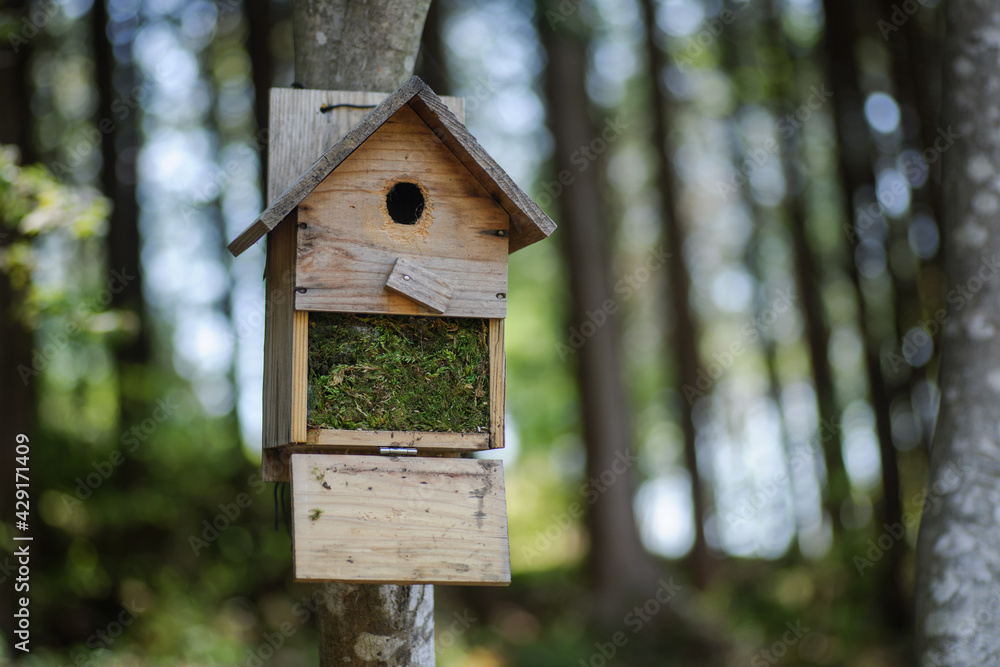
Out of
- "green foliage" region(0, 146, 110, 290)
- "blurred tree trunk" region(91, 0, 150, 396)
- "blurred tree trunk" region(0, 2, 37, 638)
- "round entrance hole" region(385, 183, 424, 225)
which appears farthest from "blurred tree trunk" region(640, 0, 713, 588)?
"round entrance hole" region(385, 183, 424, 225)

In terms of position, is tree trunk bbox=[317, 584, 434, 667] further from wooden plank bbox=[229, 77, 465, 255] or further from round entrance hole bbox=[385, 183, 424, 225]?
wooden plank bbox=[229, 77, 465, 255]

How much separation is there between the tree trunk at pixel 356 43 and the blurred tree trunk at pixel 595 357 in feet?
23.0

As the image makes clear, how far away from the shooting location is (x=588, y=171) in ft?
34.4

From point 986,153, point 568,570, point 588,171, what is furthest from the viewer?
point 568,570

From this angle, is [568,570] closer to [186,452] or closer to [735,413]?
[186,452]

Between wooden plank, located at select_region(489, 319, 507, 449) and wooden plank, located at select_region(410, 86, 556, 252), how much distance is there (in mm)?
352

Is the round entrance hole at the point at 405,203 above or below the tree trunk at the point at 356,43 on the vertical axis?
below

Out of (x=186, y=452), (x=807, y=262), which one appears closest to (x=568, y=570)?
(x=807, y=262)

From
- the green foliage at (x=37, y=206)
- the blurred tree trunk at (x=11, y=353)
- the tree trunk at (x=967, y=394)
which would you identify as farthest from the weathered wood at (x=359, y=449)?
the blurred tree trunk at (x=11, y=353)

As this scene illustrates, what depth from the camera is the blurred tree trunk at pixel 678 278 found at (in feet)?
39.9

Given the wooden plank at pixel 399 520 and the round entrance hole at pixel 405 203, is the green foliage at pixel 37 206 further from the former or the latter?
the wooden plank at pixel 399 520

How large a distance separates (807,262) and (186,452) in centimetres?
905

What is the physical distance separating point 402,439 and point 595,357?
7995 mm

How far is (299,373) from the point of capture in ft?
8.13
